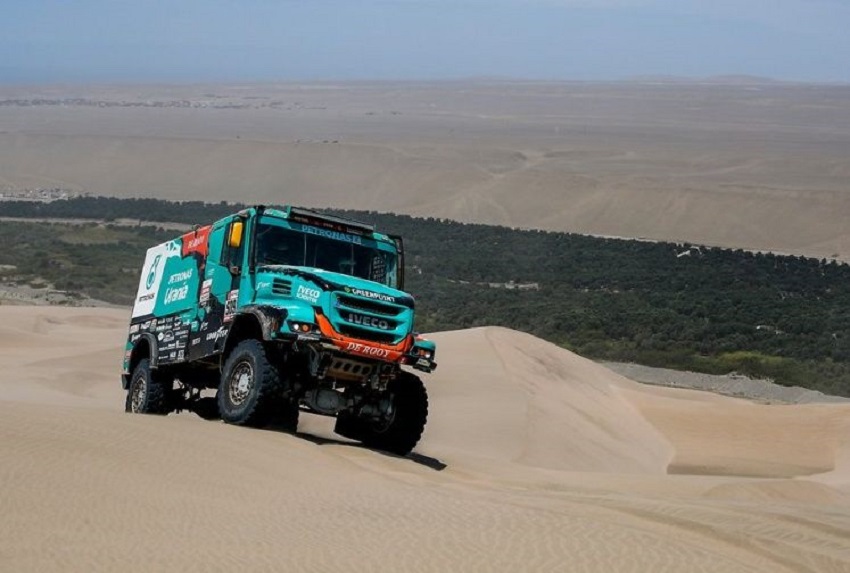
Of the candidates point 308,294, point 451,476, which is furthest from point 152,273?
point 451,476

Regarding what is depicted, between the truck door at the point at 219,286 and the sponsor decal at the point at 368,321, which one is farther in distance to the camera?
the truck door at the point at 219,286

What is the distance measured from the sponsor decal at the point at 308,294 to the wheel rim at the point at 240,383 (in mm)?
948

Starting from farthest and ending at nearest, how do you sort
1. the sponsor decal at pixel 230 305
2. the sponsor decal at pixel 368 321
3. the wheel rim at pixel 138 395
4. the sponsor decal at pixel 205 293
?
the wheel rim at pixel 138 395 < the sponsor decal at pixel 205 293 < the sponsor decal at pixel 230 305 < the sponsor decal at pixel 368 321

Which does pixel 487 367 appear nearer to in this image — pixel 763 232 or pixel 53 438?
pixel 53 438

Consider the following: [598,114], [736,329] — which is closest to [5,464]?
[736,329]

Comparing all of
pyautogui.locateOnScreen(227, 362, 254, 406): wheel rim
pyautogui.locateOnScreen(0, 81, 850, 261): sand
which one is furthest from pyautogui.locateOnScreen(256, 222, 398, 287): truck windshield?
pyautogui.locateOnScreen(0, 81, 850, 261): sand

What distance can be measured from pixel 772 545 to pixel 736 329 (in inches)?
1294

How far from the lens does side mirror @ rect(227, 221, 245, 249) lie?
14359 mm

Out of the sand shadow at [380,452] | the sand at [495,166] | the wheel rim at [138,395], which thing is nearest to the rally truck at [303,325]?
the sand shadow at [380,452]

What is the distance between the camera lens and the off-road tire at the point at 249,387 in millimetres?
13969

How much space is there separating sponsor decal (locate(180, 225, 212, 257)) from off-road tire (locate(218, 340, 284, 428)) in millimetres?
1765

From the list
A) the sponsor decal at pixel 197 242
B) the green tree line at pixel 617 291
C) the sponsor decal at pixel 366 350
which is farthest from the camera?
the green tree line at pixel 617 291

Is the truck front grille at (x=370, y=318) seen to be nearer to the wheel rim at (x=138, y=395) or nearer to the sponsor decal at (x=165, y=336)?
the sponsor decal at (x=165, y=336)

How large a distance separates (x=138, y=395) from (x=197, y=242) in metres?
2.50
